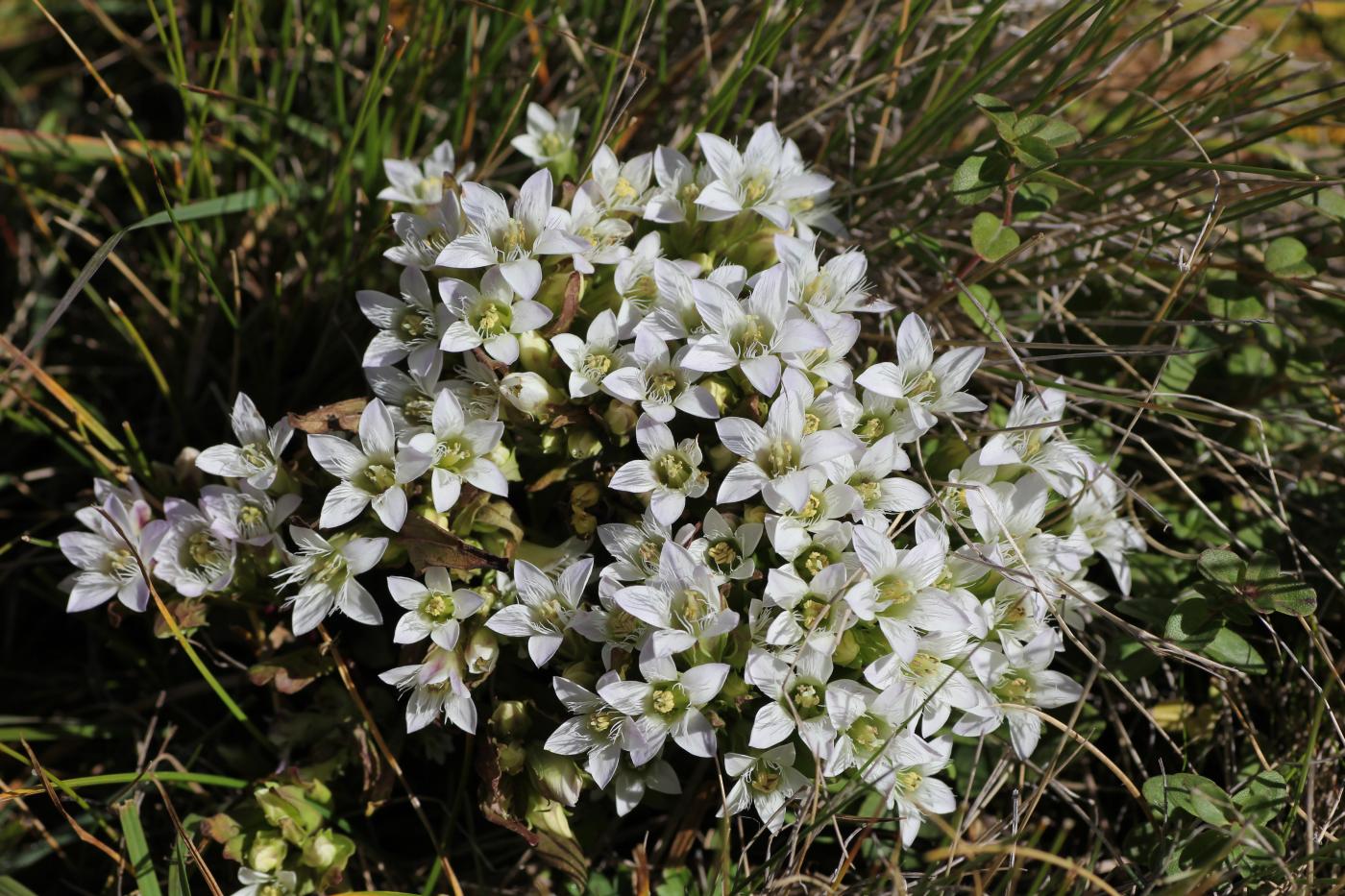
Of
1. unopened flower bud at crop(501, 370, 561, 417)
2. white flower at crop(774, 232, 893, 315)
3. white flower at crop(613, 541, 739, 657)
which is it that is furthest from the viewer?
white flower at crop(774, 232, 893, 315)

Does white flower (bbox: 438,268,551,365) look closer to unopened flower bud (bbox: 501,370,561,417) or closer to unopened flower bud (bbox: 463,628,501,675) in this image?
unopened flower bud (bbox: 501,370,561,417)

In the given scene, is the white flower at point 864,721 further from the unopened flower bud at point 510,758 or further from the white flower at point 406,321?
the white flower at point 406,321

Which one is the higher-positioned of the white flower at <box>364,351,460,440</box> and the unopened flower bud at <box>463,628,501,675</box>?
the white flower at <box>364,351,460,440</box>

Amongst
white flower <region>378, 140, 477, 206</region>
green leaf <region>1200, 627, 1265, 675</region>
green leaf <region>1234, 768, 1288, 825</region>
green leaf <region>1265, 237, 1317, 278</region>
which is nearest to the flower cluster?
white flower <region>378, 140, 477, 206</region>

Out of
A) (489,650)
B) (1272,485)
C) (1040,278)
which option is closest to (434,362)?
(489,650)

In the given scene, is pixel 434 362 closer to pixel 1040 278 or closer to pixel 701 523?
pixel 701 523

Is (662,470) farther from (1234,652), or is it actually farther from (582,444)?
(1234,652)

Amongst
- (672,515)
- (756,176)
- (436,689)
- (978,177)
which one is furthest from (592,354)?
(978,177)
